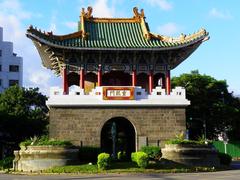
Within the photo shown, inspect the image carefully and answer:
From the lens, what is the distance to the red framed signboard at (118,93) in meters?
32.4

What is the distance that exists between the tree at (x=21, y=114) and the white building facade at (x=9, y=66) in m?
16.0

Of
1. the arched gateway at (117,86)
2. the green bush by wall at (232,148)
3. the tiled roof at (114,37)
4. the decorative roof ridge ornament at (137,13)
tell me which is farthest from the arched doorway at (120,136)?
the green bush by wall at (232,148)

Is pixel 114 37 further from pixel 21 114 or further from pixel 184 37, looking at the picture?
pixel 21 114

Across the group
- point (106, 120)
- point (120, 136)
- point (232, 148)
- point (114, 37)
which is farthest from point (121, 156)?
point (232, 148)

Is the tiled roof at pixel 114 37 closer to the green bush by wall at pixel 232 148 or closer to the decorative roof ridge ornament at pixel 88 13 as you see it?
the decorative roof ridge ornament at pixel 88 13

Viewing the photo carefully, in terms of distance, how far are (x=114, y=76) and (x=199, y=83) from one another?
75.1 feet

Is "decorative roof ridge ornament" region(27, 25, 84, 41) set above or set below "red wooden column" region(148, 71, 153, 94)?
above

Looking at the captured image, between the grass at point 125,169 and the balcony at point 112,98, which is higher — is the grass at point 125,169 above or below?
below

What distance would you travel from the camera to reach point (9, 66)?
252ft

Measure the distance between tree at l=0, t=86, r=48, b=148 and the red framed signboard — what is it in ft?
61.0

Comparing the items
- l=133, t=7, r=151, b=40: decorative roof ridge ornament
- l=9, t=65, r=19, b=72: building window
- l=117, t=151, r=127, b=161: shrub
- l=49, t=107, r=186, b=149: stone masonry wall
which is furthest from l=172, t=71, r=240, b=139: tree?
l=9, t=65, r=19, b=72: building window

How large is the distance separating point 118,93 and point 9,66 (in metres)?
48.2

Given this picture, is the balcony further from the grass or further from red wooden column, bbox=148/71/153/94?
the grass

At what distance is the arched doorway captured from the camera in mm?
34594
